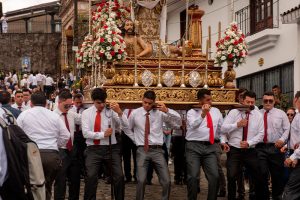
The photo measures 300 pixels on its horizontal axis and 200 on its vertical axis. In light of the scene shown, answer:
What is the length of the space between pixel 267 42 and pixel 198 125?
9.58 meters

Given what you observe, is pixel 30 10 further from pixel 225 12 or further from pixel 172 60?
pixel 172 60

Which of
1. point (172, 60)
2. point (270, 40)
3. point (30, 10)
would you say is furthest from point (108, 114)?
point (30, 10)

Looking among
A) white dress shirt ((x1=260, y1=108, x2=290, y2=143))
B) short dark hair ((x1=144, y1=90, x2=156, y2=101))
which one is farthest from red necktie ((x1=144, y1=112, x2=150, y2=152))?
white dress shirt ((x1=260, y1=108, x2=290, y2=143))

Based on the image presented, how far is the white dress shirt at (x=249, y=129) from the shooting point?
42.3 ft

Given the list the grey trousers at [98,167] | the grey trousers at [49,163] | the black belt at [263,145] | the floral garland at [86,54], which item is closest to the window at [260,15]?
the floral garland at [86,54]

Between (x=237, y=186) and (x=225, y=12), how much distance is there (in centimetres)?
1204

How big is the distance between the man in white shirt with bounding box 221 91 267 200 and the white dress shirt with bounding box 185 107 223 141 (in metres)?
0.19

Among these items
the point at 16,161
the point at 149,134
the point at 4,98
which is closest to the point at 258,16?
the point at 149,134

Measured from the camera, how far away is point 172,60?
46.8 feet

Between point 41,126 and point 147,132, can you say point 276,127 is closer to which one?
point 147,132

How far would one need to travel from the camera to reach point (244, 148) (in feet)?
42.3

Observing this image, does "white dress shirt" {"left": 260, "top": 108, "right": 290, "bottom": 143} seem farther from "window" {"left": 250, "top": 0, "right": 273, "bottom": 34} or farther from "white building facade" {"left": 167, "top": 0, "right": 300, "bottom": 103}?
"window" {"left": 250, "top": 0, "right": 273, "bottom": 34}

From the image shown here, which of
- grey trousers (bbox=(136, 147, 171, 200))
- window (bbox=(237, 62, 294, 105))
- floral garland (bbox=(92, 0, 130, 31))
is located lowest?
grey trousers (bbox=(136, 147, 171, 200))

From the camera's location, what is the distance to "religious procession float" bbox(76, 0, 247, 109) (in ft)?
44.0
